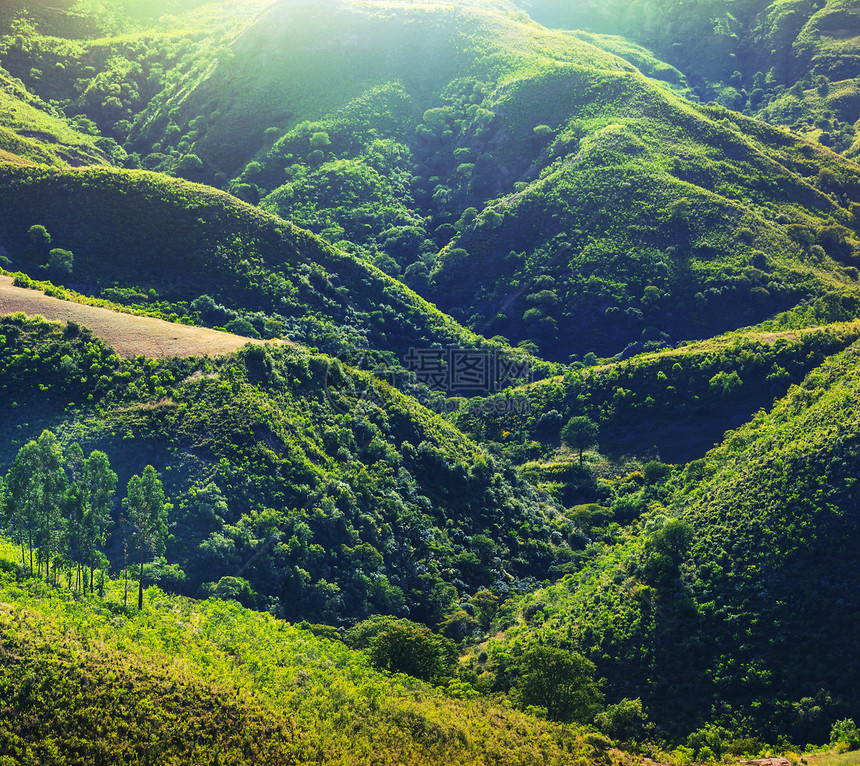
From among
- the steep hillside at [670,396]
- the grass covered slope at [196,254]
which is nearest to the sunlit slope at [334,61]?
the grass covered slope at [196,254]

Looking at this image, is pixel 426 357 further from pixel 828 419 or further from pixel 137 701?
pixel 137 701

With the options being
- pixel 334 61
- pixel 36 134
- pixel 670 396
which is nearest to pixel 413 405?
pixel 670 396

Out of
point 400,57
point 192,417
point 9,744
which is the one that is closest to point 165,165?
point 400,57

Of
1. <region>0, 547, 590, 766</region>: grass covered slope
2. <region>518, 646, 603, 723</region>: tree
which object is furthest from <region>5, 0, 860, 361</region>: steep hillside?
<region>0, 547, 590, 766</region>: grass covered slope

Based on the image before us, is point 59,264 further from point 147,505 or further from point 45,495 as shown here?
point 147,505

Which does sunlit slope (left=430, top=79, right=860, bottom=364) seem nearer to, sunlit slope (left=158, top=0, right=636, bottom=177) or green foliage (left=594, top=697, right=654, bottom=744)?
sunlit slope (left=158, top=0, right=636, bottom=177)

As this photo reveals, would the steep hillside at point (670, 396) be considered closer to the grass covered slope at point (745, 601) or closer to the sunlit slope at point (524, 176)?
the sunlit slope at point (524, 176)
